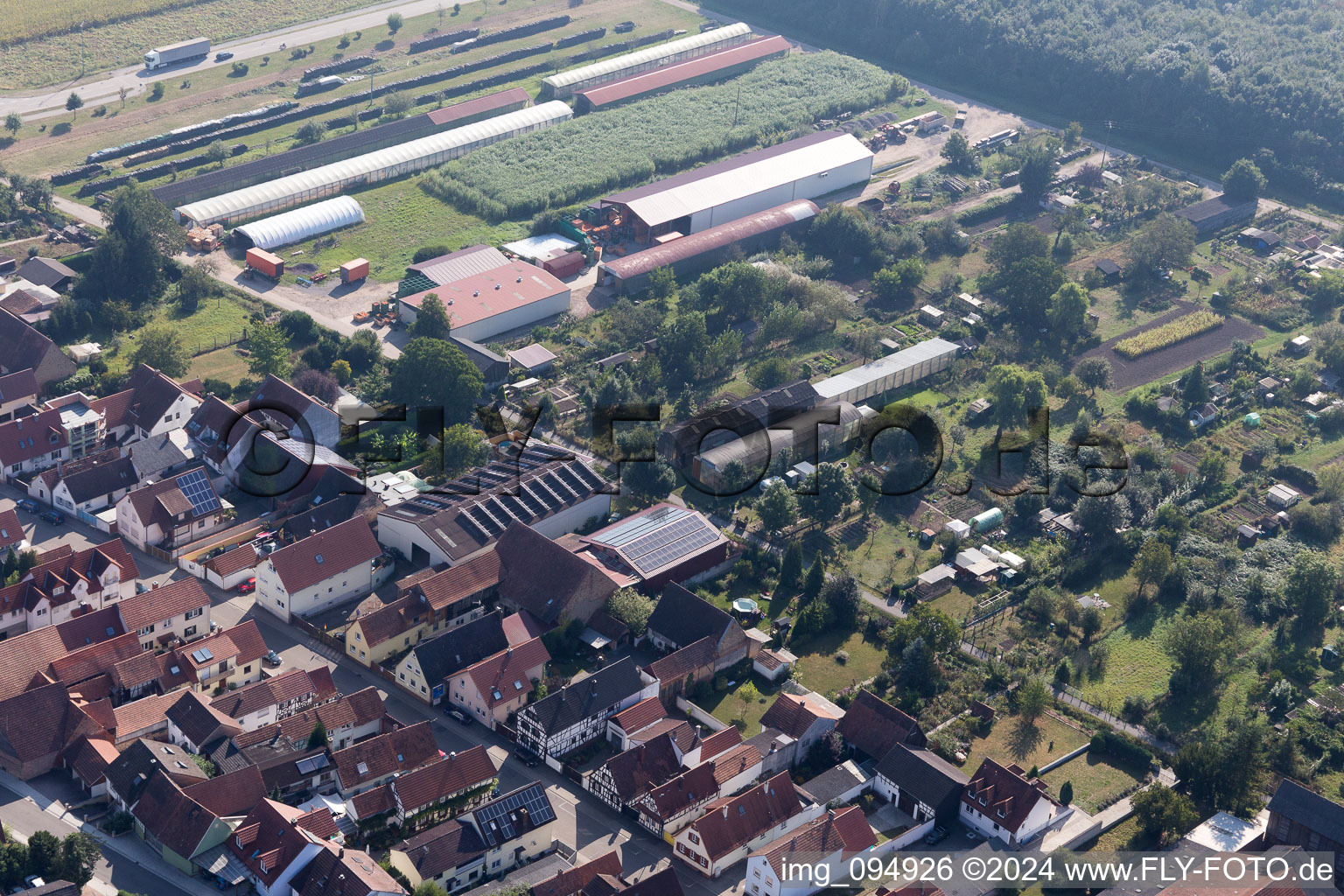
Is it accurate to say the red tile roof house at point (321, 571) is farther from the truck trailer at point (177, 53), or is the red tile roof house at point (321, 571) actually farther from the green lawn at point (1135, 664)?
the truck trailer at point (177, 53)

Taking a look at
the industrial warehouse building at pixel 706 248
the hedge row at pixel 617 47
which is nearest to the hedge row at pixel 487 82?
the hedge row at pixel 617 47

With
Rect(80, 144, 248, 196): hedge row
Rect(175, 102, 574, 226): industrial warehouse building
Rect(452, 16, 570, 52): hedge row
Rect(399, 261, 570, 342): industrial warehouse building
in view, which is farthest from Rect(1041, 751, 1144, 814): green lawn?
Rect(452, 16, 570, 52): hedge row

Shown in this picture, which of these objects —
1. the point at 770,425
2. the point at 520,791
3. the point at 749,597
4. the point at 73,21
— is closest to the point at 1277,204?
the point at 770,425

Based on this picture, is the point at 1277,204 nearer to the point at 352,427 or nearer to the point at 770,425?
the point at 770,425

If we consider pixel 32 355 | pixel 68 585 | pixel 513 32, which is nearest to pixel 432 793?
pixel 68 585

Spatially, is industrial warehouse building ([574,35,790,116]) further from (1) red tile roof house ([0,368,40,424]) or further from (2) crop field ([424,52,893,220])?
(1) red tile roof house ([0,368,40,424])

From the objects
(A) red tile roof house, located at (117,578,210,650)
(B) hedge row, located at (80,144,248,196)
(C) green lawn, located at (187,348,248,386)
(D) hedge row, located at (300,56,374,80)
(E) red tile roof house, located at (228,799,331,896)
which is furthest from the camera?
(D) hedge row, located at (300,56,374,80)
